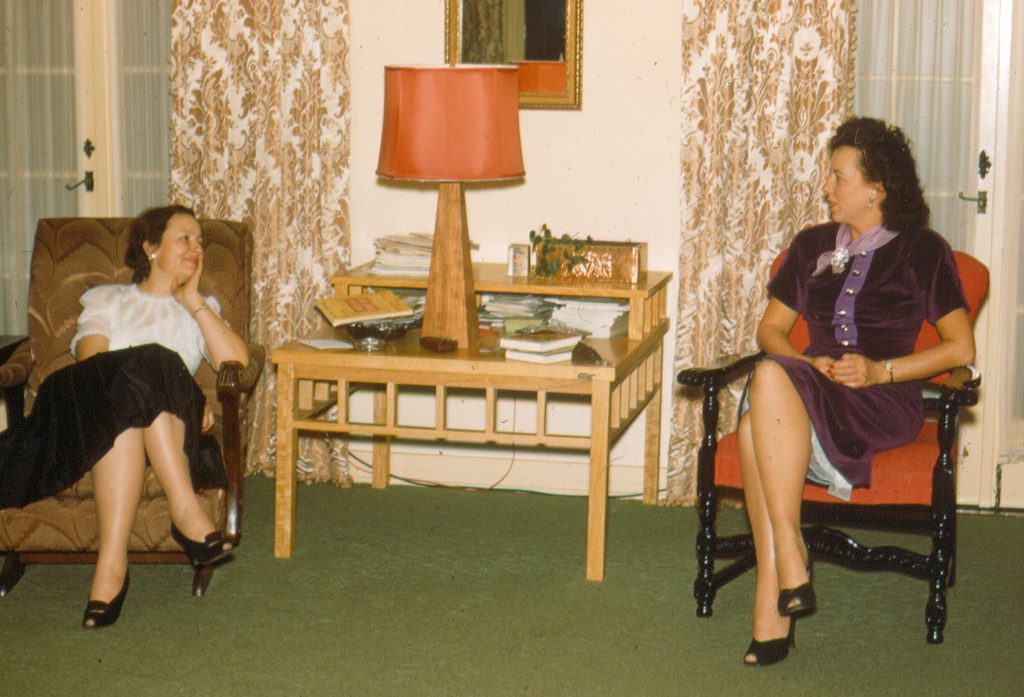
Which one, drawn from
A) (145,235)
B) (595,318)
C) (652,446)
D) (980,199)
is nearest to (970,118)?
(980,199)

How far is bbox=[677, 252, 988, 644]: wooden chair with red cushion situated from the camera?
9.71ft

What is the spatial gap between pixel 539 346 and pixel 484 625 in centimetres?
73

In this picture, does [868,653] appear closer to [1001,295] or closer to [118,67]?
[1001,295]

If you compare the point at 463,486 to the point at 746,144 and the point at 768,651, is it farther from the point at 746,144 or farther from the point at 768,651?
the point at 768,651

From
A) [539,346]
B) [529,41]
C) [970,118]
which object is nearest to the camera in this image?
[539,346]

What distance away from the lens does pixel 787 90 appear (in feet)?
12.6

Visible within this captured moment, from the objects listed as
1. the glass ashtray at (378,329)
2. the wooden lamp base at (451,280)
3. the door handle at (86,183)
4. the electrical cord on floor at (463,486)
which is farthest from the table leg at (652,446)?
the door handle at (86,183)

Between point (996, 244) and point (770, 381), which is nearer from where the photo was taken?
point (770, 381)

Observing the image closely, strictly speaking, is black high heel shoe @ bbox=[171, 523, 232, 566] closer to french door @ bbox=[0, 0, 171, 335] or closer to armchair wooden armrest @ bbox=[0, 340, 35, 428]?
armchair wooden armrest @ bbox=[0, 340, 35, 428]

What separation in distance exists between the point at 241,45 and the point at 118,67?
0.48 metres

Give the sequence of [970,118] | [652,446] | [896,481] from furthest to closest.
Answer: [652,446] → [970,118] → [896,481]

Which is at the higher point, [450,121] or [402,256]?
[450,121]

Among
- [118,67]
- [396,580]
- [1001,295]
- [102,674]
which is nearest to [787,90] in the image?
[1001,295]

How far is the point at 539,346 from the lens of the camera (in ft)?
11.0
